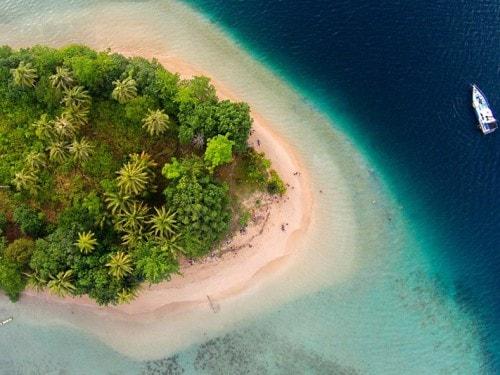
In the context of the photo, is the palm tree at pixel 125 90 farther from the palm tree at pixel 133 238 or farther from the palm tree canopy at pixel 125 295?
the palm tree canopy at pixel 125 295

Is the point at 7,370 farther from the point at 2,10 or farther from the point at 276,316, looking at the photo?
the point at 2,10

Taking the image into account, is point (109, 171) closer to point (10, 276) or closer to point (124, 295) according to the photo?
point (124, 295)

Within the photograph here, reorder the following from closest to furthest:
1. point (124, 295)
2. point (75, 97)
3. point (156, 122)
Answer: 1. point (124, 295)
2. point (156, 122)
3. point (75, 97)

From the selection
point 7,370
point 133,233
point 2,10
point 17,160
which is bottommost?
point 7,370

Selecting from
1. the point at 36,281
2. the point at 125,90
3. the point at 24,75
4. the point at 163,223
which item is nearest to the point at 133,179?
the point at 163,223

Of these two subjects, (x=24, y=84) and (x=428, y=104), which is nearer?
(x=24, y=84)

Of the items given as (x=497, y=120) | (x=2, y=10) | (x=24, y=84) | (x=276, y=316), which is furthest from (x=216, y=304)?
(x=2, y=10)
